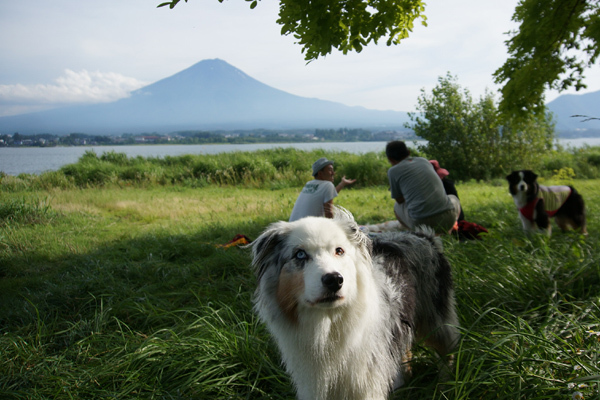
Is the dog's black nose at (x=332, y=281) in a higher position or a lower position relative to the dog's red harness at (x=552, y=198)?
higher

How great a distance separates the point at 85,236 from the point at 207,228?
2218 millimetres

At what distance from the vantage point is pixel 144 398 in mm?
2488

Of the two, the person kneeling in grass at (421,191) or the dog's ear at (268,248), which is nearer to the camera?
the dog's ear at (268,248)

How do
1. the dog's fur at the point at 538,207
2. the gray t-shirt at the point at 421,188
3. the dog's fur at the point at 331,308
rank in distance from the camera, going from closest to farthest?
the dog's fur at the point at 331,308 < the gray t-shirt at the point at 421,188 < the dog's fur at the point at 538,207

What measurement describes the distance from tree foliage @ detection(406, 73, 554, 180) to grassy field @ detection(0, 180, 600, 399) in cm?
964

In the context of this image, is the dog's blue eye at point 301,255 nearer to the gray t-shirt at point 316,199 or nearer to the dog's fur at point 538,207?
the gray t-shirt at point 316,199

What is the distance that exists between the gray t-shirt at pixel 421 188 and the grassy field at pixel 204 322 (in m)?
1.02

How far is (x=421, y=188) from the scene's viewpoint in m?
5.72

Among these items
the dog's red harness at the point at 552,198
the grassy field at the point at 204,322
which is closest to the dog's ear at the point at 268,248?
the grassy field at the point at 204,322

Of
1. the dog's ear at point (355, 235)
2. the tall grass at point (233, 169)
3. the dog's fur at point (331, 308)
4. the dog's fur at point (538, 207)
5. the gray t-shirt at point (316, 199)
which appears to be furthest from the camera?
the tall grass at point (233, 169)

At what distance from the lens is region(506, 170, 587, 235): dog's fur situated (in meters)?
5.93

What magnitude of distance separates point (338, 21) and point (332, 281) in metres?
3.58

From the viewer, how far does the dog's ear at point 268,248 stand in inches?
90.0

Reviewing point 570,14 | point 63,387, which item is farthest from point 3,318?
point 570,14
